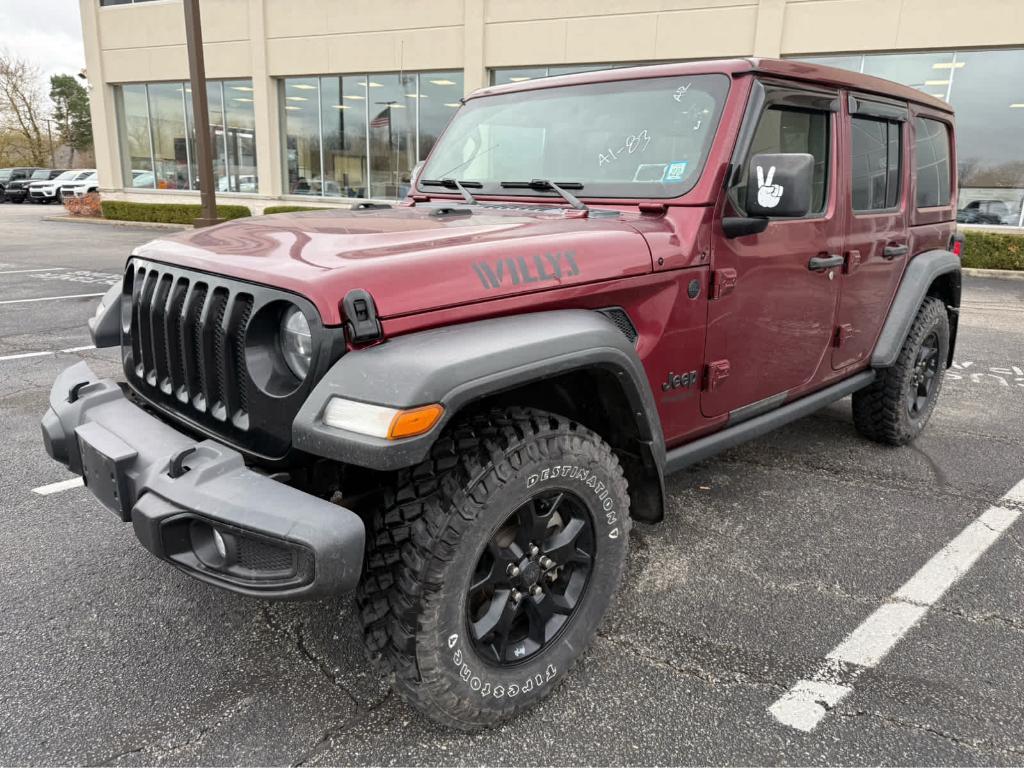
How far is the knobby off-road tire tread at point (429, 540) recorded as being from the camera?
6.30ft

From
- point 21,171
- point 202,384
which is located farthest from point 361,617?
point 21,171

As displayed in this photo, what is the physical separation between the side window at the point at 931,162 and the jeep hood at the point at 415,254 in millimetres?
2331

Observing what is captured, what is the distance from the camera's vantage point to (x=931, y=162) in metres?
4.31

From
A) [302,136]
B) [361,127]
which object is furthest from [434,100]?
[302,136]

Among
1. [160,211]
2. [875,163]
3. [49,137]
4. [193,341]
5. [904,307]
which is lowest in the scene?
[160,211]

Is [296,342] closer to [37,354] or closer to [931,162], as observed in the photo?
[931,162]

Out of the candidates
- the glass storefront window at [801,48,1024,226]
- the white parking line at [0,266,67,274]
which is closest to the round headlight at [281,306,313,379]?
the white parking line at [0,266,67,274]

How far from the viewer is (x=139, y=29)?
70.0 feet

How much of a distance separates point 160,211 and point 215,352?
2218cm

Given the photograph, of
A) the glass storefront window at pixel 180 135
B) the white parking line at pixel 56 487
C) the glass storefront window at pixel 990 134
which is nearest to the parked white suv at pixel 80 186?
the glass storefront window at pixel 180 135

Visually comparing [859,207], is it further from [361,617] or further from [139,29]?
[139,29]

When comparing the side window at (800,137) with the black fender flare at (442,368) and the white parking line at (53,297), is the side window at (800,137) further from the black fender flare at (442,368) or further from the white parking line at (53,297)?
the white parking line at (53,297)

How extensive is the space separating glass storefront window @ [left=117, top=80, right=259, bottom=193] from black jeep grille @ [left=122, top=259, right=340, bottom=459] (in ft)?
65.4

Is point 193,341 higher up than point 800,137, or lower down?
lower down
